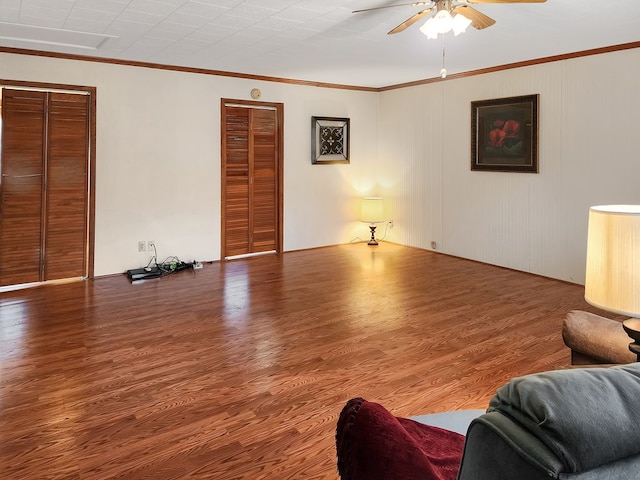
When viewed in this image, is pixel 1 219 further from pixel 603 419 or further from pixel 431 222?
pixel 603 419

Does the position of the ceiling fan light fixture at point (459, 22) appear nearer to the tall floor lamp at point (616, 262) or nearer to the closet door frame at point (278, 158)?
the tall floor lamp at point (616, 262)

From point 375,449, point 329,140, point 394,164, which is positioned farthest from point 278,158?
point 375,449

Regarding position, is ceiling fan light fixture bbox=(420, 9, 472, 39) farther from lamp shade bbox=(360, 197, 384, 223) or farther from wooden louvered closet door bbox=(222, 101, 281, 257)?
lamp shade bbox=(360, 197, 384, 223)

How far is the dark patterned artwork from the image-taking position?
7129 mm

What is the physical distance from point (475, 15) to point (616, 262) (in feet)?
7.20

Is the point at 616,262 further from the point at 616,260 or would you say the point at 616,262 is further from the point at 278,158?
the point at 278,158

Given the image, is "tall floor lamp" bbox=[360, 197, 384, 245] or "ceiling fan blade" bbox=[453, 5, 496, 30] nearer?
"ceiling fan blade" bbox=[453, 5, 496, 30]

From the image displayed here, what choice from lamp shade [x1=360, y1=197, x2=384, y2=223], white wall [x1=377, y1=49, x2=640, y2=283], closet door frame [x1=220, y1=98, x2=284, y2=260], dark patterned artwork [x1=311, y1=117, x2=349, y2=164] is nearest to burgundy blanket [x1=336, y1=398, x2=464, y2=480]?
white wall [x1=377, y1=49, x2=640, y2=283]

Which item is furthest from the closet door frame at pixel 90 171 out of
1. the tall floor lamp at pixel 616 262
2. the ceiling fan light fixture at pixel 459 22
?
the tall floor lamp at pixel 616 262

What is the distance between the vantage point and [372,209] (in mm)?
7496

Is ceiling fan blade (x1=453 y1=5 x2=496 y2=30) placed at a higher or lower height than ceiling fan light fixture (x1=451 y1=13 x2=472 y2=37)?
higher

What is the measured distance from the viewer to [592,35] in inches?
172

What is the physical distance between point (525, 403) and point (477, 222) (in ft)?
19.3

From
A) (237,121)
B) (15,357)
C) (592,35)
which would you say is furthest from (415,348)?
(237,121)
